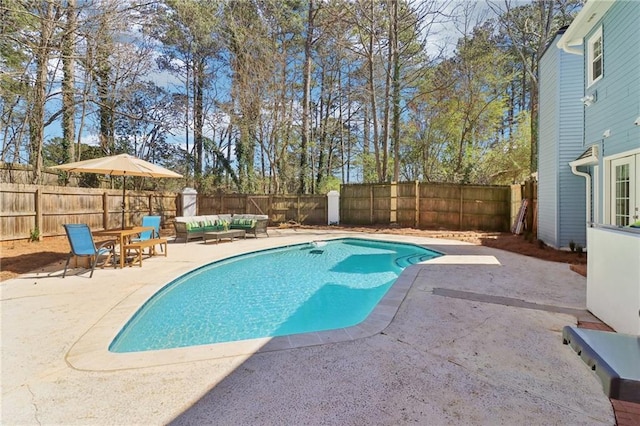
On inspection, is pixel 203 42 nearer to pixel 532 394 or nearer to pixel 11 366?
pixel 11 366

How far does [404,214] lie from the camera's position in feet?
43.3

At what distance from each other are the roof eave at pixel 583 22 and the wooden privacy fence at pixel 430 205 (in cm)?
640

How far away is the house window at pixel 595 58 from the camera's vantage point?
562 cm

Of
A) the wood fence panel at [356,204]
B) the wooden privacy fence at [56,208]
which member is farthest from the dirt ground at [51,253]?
the wood fence panel at [356,204]

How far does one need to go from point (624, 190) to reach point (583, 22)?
10.3 ft

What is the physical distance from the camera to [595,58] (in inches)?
231

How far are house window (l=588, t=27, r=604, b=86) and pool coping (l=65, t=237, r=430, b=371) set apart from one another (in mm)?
6111

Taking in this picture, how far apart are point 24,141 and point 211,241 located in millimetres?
10746

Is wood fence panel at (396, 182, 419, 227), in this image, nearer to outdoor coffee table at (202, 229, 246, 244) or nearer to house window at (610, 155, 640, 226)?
outdoor coffee table at (202, 229, 246, 244)

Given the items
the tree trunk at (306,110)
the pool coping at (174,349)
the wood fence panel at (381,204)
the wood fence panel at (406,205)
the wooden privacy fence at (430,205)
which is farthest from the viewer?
the tree trunk at (306,110)

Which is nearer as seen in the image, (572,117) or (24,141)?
(572,117)

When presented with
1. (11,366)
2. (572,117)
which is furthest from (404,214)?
(11,366)

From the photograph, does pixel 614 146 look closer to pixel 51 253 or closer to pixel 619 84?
pixel 619 84

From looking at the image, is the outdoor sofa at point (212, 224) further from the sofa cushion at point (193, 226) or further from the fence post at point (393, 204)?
the fence post at point (393, 204)
